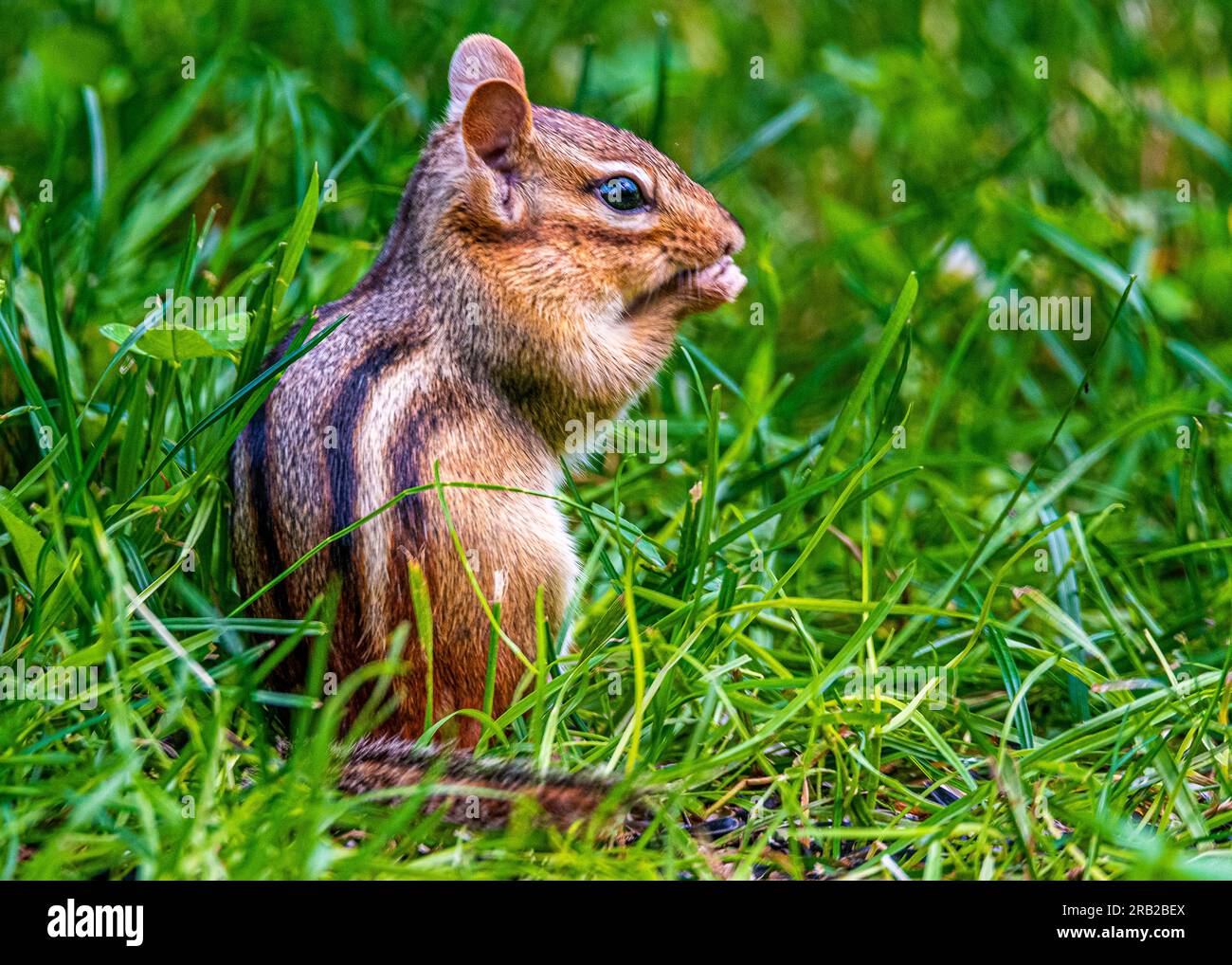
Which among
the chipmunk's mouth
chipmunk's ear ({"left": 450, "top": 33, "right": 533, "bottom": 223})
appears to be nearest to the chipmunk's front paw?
the chipmunk's mouth

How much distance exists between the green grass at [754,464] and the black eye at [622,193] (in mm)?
433

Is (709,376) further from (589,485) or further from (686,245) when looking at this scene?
(686,245)

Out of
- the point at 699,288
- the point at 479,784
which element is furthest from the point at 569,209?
the point at 479,784

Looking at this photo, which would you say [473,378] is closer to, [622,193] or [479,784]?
[622,193]

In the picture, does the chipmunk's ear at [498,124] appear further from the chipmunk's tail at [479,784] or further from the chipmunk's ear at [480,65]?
the chipmunk's tail at [479,784]

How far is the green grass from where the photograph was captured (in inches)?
87.9

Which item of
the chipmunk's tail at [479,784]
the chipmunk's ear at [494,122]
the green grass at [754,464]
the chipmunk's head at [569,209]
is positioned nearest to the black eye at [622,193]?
the chipmunk's head at [569,209]

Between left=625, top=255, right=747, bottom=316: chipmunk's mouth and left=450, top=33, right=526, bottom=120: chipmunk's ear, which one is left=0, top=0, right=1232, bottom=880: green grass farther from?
left=450, top=33, right=526, bottom=120: chipmunk's ear

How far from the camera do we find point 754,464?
337cm
